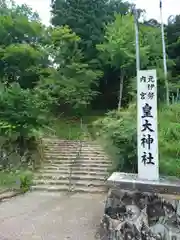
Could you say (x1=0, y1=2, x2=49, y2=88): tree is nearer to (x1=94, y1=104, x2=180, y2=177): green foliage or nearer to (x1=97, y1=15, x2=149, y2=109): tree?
(x1=97, y1=15, x2=149, y2=109): tree

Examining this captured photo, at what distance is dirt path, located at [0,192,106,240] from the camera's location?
4.24 m

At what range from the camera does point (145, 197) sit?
3854 mm

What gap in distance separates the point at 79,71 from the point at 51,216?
32.9 ft

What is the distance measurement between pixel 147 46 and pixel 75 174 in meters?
8.94

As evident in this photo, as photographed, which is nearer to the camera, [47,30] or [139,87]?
[139,87]

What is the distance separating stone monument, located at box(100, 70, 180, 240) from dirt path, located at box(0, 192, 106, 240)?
0.54m

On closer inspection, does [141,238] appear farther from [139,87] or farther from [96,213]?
[139,87]

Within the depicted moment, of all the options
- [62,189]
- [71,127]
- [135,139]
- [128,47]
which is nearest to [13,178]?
[62,189]

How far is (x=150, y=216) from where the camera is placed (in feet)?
12.5

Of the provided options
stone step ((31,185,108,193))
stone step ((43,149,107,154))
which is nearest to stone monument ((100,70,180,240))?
stone step ((31,185,108,193))

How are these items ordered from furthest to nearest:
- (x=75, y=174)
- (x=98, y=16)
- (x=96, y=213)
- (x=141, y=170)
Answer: (x=98, y=16), (x=75, y=174), (x=96, y=213), (x=141, y=170)

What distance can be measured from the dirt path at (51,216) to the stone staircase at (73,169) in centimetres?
53

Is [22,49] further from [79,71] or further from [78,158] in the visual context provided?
[78,158]

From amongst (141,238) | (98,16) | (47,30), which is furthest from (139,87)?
(98,16)
